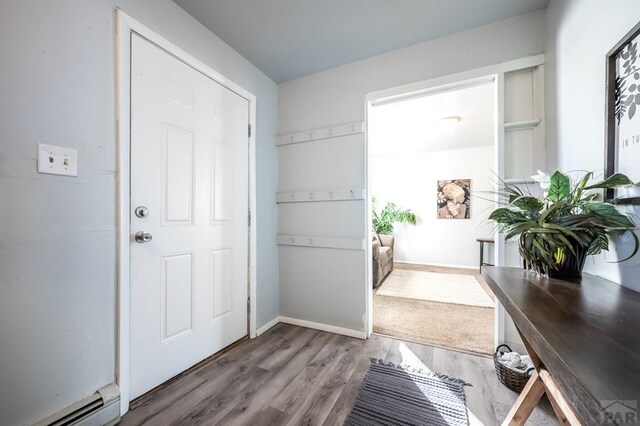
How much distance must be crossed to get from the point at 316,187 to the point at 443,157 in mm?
3944

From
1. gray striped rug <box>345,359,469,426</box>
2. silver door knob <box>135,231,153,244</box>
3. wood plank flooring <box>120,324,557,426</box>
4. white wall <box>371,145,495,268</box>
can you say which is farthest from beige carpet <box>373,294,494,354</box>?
white wall <box>371,145,495,268</box>

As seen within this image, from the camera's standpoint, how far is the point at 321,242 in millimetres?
2268

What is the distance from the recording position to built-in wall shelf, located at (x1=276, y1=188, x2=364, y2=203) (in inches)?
84.0

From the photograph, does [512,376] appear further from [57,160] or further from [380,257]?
[57,160]

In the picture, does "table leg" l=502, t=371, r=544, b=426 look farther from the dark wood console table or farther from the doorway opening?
the doorway opening

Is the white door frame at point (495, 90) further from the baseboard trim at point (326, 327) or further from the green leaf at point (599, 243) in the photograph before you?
the green leaf at point (599, 243)

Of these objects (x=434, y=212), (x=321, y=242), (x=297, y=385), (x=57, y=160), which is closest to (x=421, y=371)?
(x=297, y=385)

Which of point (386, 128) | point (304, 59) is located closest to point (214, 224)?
point (304, 59)

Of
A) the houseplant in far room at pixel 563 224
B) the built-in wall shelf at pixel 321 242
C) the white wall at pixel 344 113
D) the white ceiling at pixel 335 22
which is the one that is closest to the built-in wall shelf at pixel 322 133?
the white wall at pixel 344 113

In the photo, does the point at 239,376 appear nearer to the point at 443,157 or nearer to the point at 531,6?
the point at 531,6

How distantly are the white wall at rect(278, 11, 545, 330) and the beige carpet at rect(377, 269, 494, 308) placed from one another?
4.37 feet

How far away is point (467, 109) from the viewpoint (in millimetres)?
3146

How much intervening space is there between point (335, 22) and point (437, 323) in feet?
8.66

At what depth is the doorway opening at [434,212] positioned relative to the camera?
2342 mm
